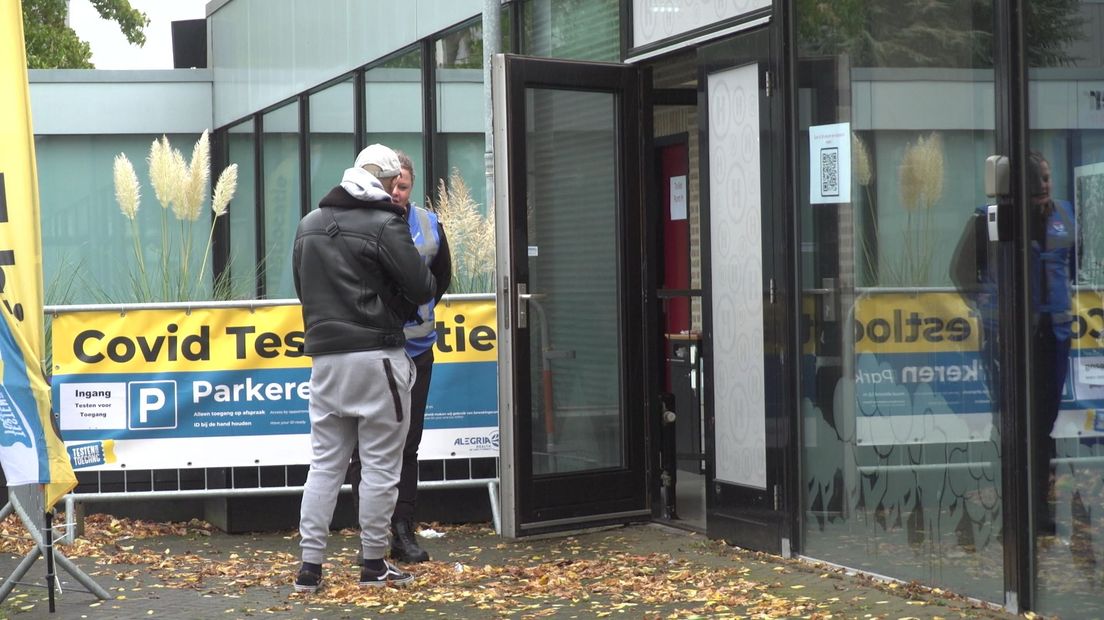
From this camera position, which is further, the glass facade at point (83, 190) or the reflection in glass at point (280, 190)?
the glass facade at point (83, 190)

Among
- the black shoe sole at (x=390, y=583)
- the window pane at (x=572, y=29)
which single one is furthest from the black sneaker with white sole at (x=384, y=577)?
the window pane at (x=572, y=29)

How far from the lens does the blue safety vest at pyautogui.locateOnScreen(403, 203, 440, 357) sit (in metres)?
7.29

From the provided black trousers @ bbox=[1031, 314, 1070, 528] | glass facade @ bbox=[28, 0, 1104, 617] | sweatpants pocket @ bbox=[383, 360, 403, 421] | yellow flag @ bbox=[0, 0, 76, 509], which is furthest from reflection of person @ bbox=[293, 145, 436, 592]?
black trousers @ bbox=[1031, 314, 1070, 528]

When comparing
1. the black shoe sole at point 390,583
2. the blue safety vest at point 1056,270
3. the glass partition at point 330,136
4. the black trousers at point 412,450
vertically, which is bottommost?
the black shoe sole at point 390,583

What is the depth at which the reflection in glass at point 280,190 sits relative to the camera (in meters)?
15.8

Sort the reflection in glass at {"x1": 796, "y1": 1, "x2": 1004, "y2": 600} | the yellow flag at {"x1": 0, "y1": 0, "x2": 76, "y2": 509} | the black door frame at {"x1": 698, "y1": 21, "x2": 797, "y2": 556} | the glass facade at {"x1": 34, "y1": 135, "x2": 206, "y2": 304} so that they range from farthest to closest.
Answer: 1. the glass facade at {"x1": 34, "y1": 135, "x2": 206, "y2": 304}
2. the black door frame at {"x1": 698, "y1": 21, "x2": 797, "y2": 556}
3. the yellow flag at {"x1": 0, "y1": 0, "x2": 76, "y2": 509}
4. the reflection in glass at {"x1": 796, "y1": 1, "x2": 1004, "y2": 600}

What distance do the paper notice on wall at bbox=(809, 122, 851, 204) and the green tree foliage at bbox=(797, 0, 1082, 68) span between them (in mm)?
337

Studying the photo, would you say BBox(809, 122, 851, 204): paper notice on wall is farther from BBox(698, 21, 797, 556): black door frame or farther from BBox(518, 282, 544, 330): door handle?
BBox(518, 282, 544, 330): door handle

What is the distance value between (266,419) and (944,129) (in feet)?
13.9

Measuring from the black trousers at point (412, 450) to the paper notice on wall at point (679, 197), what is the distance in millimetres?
3390

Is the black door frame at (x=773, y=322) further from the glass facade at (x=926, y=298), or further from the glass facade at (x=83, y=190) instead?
the glass facade at (x=83, y=190)

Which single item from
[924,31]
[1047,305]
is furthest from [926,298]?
[924,31]

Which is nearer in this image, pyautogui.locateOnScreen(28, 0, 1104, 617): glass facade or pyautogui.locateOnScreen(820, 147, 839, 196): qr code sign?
pyautogui.locateOnScreen(28, 0, 1104, 617): glass facade

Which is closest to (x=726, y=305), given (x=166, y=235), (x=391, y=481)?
(x=391, y=481)
